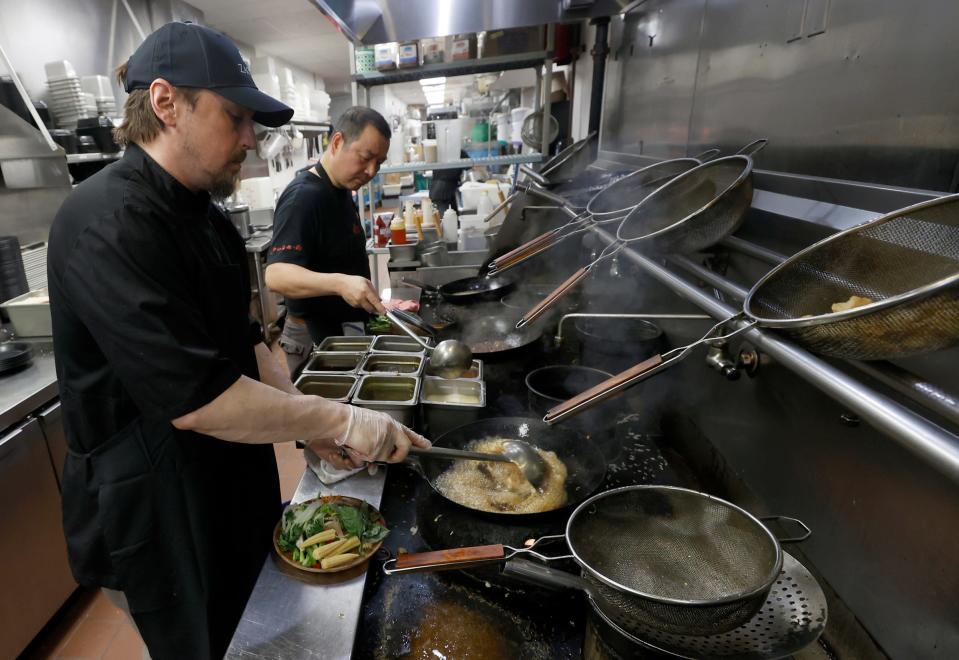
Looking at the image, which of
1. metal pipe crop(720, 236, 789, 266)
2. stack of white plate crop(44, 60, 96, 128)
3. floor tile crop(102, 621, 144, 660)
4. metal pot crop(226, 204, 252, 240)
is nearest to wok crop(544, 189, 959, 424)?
metal pipe crop(720, 236, 789, 266)

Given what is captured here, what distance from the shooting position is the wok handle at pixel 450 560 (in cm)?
93

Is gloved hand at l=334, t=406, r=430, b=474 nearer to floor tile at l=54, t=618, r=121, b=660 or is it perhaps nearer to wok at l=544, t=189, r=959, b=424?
wok at l=544, t=189, r=959, b=424

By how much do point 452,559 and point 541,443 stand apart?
683 mm

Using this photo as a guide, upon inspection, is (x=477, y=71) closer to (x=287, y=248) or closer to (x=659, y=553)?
(x=287, y=248)

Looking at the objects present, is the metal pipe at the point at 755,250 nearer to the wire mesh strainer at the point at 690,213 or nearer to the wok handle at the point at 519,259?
the wire mesh strainer at the point at 690,213

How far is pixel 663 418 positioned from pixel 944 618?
43.0 inches

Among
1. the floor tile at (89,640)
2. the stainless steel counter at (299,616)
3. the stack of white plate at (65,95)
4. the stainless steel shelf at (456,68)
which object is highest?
the stainless steel shelf at (456,68)

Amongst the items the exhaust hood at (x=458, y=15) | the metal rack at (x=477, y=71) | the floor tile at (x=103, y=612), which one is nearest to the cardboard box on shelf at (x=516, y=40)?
the metal rack at (x=477, y=71)

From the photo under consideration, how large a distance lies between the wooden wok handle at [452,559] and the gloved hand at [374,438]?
0.37 metres

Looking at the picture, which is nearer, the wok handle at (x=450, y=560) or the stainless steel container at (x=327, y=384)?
the wok handle at (x=450, y=560)

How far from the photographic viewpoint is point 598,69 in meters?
3.42

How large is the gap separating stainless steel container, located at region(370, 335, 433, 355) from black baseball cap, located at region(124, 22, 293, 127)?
109 centimetres

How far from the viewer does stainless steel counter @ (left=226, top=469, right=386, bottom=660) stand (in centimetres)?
98

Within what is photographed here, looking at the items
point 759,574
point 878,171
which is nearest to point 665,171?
point 878,171
